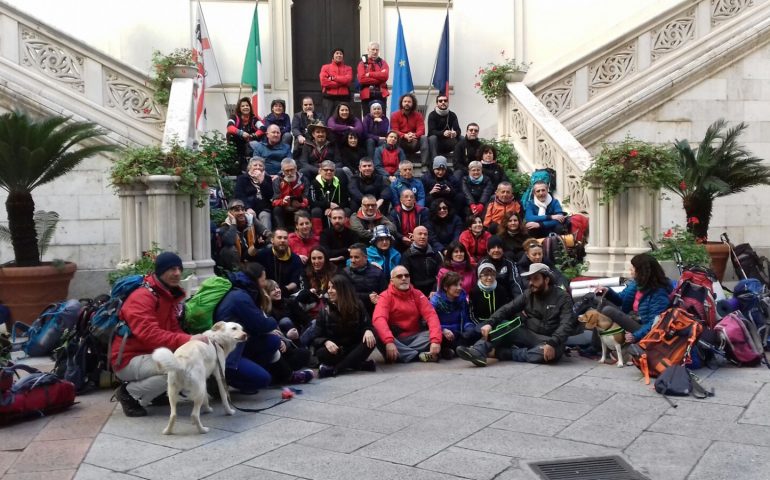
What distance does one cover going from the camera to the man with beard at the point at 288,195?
11188 millimetres

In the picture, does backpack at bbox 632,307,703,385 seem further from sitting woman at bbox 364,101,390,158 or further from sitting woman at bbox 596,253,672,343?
sitting woman at bbox 364,101,390,158

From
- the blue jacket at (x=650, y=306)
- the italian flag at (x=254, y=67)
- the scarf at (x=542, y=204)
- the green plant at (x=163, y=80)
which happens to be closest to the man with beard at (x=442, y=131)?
the scarf at (x=542, y=204)

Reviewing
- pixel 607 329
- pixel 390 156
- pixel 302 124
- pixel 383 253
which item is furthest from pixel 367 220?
pixel 607 329

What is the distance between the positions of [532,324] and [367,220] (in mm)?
3099

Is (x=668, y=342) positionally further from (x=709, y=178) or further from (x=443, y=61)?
(x=443, y=61)

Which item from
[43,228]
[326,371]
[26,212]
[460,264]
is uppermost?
[26,212]

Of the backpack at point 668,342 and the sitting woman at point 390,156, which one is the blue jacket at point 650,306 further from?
the sitting woman at point 390,156

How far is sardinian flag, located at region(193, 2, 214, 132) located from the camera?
559 inches

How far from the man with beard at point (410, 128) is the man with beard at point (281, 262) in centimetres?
423

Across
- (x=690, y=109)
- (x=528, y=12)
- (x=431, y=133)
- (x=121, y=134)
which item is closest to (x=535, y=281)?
(x=431, y=133)

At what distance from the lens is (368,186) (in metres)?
11.8

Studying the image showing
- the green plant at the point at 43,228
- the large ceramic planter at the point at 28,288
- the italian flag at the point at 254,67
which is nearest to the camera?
the large ceramic planter at the point at 28,288

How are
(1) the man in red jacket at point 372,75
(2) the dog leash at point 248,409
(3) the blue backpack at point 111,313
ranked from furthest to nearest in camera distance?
(1) the man in red jacket at point 372,75 → (3) the blue backpack at point 111,313 → (2) the dog leash at point 248,409

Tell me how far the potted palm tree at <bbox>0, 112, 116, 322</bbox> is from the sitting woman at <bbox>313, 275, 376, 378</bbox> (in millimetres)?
3958
